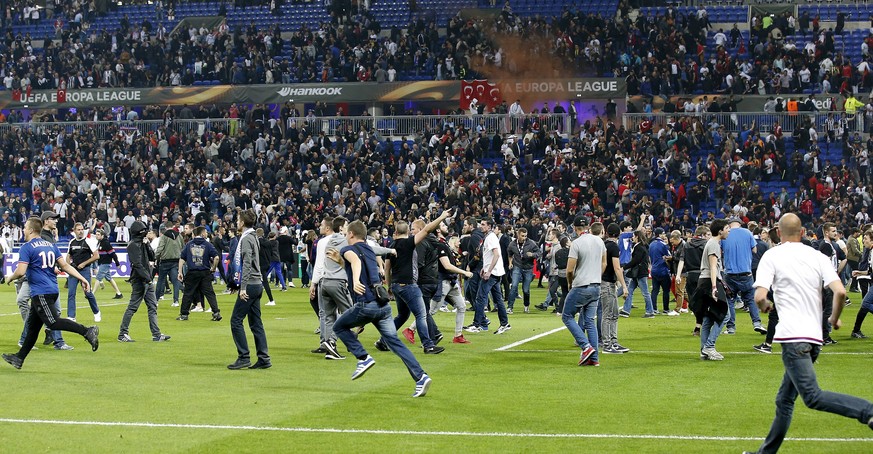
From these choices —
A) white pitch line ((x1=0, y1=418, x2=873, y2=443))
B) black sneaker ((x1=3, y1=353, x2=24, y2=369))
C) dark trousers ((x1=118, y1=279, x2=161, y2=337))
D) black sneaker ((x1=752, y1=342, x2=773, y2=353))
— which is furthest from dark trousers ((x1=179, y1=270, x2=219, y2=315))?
white pitch line ((x1=0, y1=418, x2=873, y2=443))

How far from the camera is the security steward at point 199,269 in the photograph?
77.4 ft

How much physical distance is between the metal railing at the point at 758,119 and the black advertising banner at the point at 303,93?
2.99 m

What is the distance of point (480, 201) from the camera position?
40.9 meters

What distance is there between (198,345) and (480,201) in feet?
75.1

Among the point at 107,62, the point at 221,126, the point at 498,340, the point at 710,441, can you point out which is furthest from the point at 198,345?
the point at 107,62

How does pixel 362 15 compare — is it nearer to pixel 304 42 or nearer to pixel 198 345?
pixel 304 42

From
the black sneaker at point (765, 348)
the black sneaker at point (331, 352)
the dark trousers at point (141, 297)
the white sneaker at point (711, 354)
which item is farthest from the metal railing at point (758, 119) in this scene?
the black sneaker at point (331, 352)

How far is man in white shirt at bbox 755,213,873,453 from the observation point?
29.8 ft

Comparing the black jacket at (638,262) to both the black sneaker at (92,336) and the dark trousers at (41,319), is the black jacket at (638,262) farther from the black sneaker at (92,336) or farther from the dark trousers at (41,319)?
the dark trousers at (41,319)

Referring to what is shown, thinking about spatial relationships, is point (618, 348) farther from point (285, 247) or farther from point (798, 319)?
point (285, 247)

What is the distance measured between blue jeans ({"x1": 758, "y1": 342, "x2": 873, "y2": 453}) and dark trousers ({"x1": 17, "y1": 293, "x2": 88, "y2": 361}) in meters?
9.87

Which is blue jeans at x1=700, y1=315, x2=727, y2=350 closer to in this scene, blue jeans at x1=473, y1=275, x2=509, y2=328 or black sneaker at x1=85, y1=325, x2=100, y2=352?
blue jeans at x1=473, y1=275, x2=509, y2=328

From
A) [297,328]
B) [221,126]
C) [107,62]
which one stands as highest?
[107,62]

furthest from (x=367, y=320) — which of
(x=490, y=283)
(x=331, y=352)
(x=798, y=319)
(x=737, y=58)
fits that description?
(x=737, y=58)
